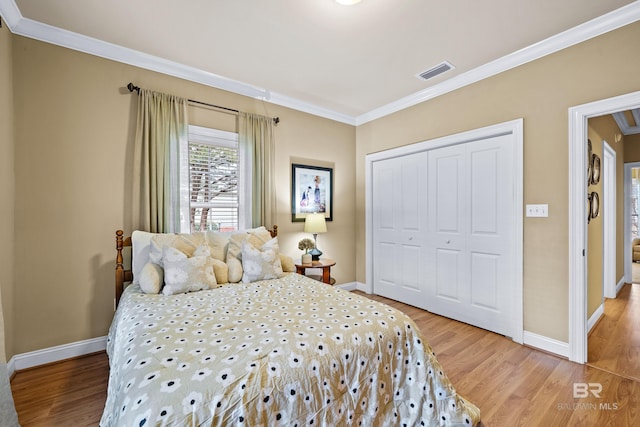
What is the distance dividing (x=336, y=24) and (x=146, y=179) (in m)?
2.17

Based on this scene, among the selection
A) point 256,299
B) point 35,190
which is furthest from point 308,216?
point 35,190

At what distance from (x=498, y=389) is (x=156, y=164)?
3.41m

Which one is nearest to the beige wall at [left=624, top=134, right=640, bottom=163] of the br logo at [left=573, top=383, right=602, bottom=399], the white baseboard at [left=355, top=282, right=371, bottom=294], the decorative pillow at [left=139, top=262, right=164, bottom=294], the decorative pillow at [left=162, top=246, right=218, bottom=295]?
the br logo at [left=573, top=383, right=602, bottom=399]

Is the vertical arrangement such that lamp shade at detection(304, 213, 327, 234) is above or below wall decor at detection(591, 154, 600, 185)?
below

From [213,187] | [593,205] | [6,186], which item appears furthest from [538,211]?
[6,186]

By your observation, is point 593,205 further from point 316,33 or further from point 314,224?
point 316,33

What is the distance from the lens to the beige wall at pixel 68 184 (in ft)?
7.43

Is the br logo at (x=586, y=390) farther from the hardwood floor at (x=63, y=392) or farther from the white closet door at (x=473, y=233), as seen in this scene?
the hardwood floor at (x=63, y=392)

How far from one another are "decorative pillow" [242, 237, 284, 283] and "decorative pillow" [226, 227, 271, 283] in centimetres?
6

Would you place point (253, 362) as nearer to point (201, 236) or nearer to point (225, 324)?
point (225, 324)

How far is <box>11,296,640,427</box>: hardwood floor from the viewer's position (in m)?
1.75

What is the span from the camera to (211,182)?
312cm

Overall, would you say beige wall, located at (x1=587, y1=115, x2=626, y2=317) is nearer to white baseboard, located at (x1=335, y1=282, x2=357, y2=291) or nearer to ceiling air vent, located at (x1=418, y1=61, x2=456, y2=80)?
ceiling air vent, located at (x1=418, y1=61, x2=456, y2=80)

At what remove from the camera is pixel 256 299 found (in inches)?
79.7
